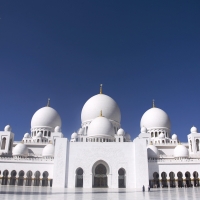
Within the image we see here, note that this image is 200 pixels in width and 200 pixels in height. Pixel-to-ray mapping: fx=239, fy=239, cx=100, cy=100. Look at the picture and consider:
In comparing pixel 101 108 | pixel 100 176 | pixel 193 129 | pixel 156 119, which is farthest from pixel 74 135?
pixel 193 129

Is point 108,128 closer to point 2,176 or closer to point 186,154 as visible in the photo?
point 186,154

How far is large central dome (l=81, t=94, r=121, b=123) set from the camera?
112ft

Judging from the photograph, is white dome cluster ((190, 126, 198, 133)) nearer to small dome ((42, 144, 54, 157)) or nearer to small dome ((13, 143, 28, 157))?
small dome ((42, 144, 54, 157))

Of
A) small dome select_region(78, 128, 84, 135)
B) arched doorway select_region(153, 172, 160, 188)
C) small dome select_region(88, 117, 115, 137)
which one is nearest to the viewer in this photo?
Answer: arched doorway select_region(153, 172, 160, 188)

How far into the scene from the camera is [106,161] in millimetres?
25094

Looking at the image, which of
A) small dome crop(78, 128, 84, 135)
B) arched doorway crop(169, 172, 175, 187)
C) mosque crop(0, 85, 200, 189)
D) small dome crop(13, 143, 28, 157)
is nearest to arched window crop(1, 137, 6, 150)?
mosque crop(0, 85, 200, 189)

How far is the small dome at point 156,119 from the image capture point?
3631 cm

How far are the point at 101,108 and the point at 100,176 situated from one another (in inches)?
441

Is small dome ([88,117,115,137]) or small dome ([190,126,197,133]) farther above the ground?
small dome ([190,126,197,133])

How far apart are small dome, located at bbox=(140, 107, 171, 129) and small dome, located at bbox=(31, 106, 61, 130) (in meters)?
13.7

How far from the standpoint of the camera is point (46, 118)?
3597cm

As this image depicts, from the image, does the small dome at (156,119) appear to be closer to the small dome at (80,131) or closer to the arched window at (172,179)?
the arched window at (172,179)

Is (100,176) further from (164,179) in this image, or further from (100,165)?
(164,179)

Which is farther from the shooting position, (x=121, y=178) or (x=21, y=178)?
(x=21, y=178)
